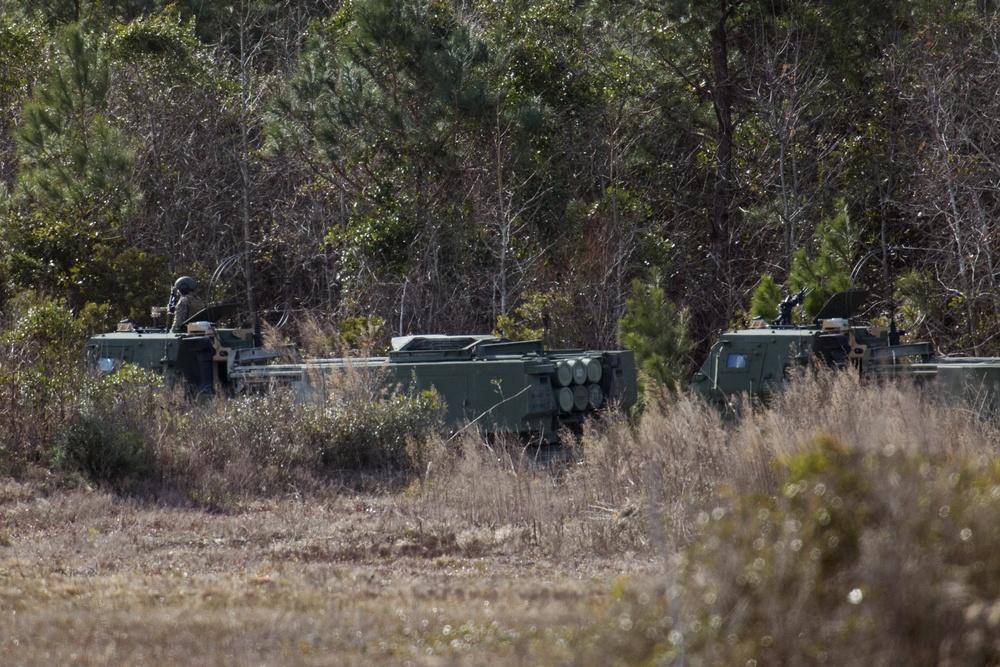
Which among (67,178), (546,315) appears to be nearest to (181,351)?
(67,178)

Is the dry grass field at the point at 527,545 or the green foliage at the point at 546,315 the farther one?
the green foliage at the point at 546,315

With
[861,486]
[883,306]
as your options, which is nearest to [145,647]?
[861,486]

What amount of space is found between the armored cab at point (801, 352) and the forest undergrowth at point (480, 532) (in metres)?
0.59

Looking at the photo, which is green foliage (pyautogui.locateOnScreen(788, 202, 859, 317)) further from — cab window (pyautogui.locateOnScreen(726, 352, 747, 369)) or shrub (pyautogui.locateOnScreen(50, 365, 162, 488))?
shrub (pyautogui.locateOnScreen(50, 365, 162, 488))

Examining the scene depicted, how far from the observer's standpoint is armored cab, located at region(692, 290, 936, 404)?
14266 mm

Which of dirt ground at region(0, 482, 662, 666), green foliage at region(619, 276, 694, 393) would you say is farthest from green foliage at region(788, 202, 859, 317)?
dirt ground at region(0, 482, 662, 666)

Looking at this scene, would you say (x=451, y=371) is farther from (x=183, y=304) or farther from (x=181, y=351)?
(x=183, y=304)

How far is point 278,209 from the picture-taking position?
26359 millimetres

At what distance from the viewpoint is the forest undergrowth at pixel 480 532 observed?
14.6 ft

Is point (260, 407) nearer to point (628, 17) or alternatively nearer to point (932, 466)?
point (932, 466)

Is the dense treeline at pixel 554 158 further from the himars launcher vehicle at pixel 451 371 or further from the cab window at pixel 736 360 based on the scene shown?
the cab window at pixel 736 360

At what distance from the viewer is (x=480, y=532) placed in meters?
9.57

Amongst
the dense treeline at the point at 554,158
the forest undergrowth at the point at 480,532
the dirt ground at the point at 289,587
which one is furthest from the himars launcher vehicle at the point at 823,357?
the dirt ground at the point at 289,587

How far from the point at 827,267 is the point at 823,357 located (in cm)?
425
